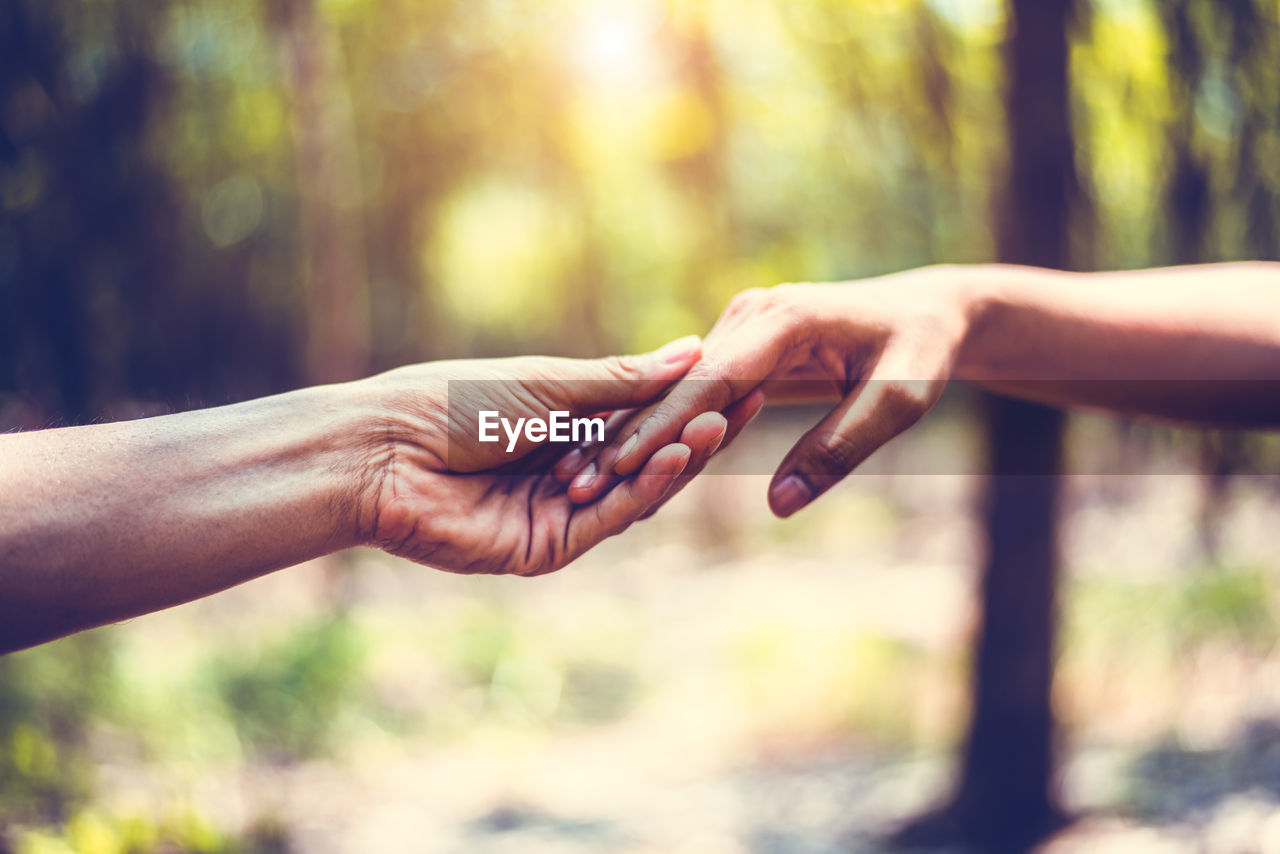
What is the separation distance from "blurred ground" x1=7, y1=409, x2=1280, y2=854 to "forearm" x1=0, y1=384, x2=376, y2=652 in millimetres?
2165

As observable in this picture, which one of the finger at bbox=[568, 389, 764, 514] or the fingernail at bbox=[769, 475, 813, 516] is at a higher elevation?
the finger at bbox=[568, 389, 764, 514]

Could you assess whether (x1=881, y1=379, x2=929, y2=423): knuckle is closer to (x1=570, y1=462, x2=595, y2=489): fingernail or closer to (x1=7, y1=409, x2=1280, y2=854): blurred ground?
(x1=570, y1=462, x2=595, y2=489): fingernail

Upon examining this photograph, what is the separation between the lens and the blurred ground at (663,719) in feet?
11.8

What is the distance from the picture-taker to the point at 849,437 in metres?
1.59

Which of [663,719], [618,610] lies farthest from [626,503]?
[618,610]

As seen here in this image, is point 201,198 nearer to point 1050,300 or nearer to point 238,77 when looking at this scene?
point 238,77

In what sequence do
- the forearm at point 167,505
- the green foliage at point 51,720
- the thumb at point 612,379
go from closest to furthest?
the forearm at point 167,505, the thumb at point 612,379, the green foliage at point 51,720

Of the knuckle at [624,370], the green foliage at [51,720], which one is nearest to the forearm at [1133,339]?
the knuckle at [624,370]

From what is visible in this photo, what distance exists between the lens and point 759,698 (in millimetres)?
4969

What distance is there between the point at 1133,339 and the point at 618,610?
244 inches

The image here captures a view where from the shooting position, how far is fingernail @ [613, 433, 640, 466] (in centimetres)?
160

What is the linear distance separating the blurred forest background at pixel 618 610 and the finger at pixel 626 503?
4.69 ft

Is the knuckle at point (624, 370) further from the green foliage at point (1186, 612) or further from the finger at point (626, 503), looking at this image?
the green foliage at point (1186, 612)

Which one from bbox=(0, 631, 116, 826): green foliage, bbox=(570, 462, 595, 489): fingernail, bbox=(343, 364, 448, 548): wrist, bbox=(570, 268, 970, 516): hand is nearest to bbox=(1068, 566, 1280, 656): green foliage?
bbox=(570, 268, 970, 516): hand
